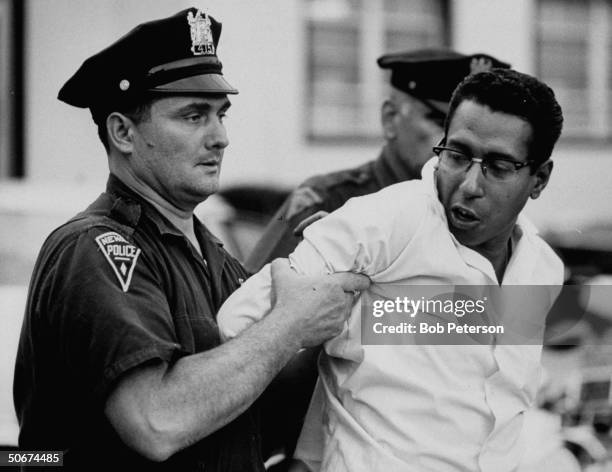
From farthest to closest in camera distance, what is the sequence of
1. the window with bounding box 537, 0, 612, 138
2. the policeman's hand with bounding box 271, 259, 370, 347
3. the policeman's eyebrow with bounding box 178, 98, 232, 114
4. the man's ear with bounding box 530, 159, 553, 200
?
the window with bounding box 537, 0, 612, 138, the man's ear with bounding box 530, 159, 553, 200, the policeman's eyebrow with bounding box 178, 98, 232, 114, the policeman's hand with bounding box 271, 259, 370, 347

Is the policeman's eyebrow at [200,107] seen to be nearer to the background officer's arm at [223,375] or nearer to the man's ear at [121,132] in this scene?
the man's ear at [121,132]

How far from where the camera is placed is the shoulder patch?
174 cm

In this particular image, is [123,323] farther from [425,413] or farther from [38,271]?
[425,413]

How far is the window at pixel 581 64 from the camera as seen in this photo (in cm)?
1093

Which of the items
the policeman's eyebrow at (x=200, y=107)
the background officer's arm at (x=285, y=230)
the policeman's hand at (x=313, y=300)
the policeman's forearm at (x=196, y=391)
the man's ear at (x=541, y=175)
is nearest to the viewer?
the policeman's forearm at (x=196, y=391)

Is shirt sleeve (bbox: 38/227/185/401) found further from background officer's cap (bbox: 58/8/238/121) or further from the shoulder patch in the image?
background officer's cap (bbox: 58/8/238/121)

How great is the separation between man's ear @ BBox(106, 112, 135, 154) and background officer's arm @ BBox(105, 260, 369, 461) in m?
0.41

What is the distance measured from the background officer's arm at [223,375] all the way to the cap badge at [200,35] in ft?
1.67

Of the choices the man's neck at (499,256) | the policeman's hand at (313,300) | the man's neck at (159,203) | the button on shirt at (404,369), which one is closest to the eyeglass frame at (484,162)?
the button on shirt at (404,369)

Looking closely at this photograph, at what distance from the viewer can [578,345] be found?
421cm

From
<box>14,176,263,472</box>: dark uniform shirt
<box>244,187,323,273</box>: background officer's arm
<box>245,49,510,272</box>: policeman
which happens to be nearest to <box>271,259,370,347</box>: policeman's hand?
<box>14,176,263,472</box>: dark uniform shirt

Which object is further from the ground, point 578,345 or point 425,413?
point 425,413

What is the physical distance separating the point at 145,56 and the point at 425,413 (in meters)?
0.95

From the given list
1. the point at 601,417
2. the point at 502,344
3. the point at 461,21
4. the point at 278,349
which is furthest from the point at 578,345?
the point at 461,21
